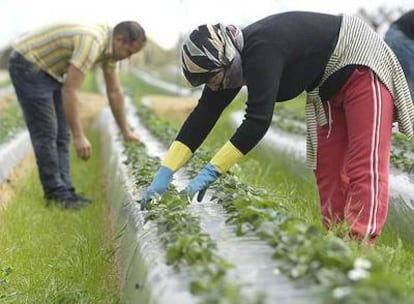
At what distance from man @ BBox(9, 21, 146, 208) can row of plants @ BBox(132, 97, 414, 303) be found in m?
2.58

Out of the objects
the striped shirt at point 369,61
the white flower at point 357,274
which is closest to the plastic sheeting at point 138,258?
the white flower at point 357,274

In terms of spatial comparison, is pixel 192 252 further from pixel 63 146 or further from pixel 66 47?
pixel 63 146

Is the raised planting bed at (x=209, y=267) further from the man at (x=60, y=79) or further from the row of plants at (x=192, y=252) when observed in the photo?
the man at (x=60, y=79)

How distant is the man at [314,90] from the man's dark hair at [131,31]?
189 cm

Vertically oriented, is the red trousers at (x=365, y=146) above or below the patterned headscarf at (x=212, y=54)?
below

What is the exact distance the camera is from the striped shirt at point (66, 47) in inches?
223

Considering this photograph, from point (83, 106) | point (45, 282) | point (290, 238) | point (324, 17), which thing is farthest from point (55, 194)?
point (83, 106)

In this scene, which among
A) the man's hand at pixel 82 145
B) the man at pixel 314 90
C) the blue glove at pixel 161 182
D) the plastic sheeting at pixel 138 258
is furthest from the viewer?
the man's hand at pixel 82 145

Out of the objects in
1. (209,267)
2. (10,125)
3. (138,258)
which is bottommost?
(10,125)

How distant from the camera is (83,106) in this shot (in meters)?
14.1

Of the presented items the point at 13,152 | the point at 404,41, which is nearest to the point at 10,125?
the point at 13,152

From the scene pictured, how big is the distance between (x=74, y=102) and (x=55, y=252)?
1.35 m

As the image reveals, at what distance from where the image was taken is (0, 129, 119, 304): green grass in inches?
150

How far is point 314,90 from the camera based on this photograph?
3.97 meters
